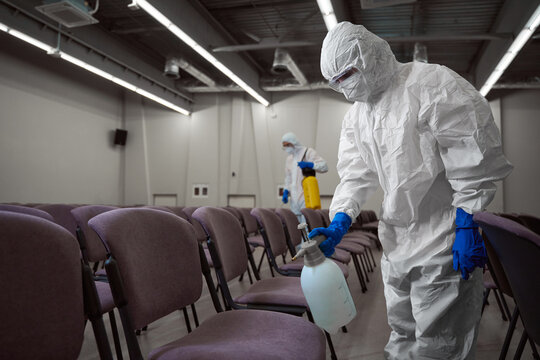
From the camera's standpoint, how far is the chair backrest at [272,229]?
2264 millimetres

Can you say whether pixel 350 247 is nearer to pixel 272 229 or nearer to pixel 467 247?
pixel 272 229

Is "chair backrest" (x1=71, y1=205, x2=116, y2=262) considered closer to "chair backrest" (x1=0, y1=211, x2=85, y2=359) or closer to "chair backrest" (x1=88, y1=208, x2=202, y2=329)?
"chair backrest" (x1=88, y1=208, x2=202, y2=329)

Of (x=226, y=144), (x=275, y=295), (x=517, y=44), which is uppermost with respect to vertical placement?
(x=517, y=44)

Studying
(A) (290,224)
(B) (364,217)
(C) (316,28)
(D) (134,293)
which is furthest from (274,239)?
(C) (316,28)

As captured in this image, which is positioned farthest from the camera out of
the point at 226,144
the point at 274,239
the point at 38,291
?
the point at 226,144

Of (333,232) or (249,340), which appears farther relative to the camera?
(333,232)

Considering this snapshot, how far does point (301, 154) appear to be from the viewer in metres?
5.21

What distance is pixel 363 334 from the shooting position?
2152mm

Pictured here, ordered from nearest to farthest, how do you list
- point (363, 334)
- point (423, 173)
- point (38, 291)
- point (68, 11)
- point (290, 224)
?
point (38, 291)
point (423, 173)
point (363, 334)
point (290, 224)
point (68, 11)

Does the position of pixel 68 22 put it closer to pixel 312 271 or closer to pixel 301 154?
pixel 301 154

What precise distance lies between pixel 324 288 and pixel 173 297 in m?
0.48

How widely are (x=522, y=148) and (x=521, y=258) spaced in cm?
923

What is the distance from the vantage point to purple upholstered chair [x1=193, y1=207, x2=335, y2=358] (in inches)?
58.9

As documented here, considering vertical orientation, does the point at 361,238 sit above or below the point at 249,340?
below
